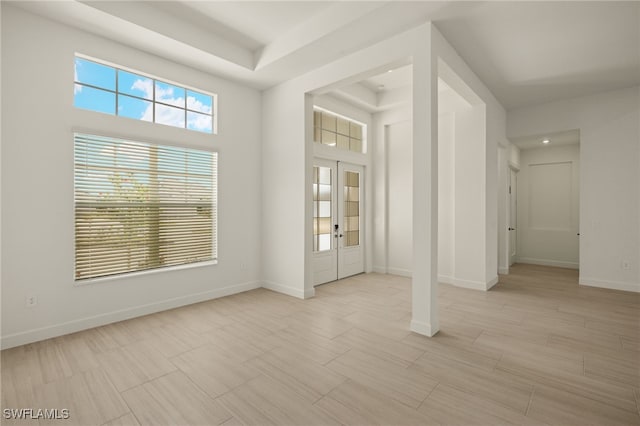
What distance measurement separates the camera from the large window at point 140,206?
350 cm

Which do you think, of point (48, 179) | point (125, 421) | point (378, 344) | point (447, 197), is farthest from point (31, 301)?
point (447, 197)

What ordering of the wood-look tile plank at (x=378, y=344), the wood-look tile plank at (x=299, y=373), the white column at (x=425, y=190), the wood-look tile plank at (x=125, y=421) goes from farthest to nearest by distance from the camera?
the white column at (x=425, y=190) < the wood-look tile plank at (x=378, y=344) < the wood-look tile plank at (x=299, y=373) < the wood-look tile plank at (x=125, y=421)

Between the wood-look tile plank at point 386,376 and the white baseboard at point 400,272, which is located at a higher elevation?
the white baseboard at point 400,272

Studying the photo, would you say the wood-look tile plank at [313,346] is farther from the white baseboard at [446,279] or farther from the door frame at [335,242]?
the white baseboard at [446,279]

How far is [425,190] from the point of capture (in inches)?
129

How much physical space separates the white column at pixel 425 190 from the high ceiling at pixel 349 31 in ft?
1.88

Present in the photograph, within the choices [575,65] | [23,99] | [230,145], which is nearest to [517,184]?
[575,65]

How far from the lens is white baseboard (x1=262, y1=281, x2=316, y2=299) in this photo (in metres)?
4.65

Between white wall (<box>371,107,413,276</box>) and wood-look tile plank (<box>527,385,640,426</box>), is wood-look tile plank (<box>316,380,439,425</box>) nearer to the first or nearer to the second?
wood-look tile plank (<box>527,385,640,426</box>)

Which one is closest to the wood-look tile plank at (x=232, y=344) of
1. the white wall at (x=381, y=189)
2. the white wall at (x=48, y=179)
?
the white wall at (x=48, y=179)

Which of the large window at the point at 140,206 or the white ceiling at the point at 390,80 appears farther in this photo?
the white ceiling at the point at 390,80

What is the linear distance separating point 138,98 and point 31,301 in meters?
2.56

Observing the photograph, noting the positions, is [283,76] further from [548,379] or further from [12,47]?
[548,379]

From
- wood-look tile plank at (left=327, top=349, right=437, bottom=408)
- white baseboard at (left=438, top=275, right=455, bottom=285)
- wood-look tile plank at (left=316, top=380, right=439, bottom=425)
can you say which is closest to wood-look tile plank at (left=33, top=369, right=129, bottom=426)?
wood-look tile plank at (left=316, top=380, right=439, bottom=425)
